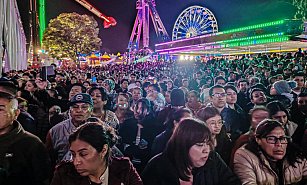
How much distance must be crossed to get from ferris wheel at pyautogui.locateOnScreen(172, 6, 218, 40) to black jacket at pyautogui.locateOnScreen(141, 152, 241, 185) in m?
69.0

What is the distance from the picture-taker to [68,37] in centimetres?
4553

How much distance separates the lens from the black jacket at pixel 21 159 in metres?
3.32

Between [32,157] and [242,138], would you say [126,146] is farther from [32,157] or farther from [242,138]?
[32,157]

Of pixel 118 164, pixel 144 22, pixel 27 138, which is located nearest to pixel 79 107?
pixel 27 138

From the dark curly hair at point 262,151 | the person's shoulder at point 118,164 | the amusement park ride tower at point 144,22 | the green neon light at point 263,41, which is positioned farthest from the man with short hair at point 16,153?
the amusement park ride tower at point 144,22

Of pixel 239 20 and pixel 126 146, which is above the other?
pixel 239 20

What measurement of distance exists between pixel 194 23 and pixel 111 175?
265ft

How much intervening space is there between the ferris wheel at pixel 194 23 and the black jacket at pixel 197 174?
2718 inches

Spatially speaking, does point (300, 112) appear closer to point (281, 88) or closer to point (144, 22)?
point (281, 88)

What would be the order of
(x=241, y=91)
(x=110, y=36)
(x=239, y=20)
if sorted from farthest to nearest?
(x=110, y=36) < (x=239, y=20) < (x=241, y=91)

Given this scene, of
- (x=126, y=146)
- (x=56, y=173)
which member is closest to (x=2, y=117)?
(x=56, y=173)

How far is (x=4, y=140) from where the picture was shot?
3.36 metres

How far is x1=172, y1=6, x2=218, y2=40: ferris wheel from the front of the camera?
7462 centimetres

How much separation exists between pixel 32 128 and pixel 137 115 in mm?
2093
